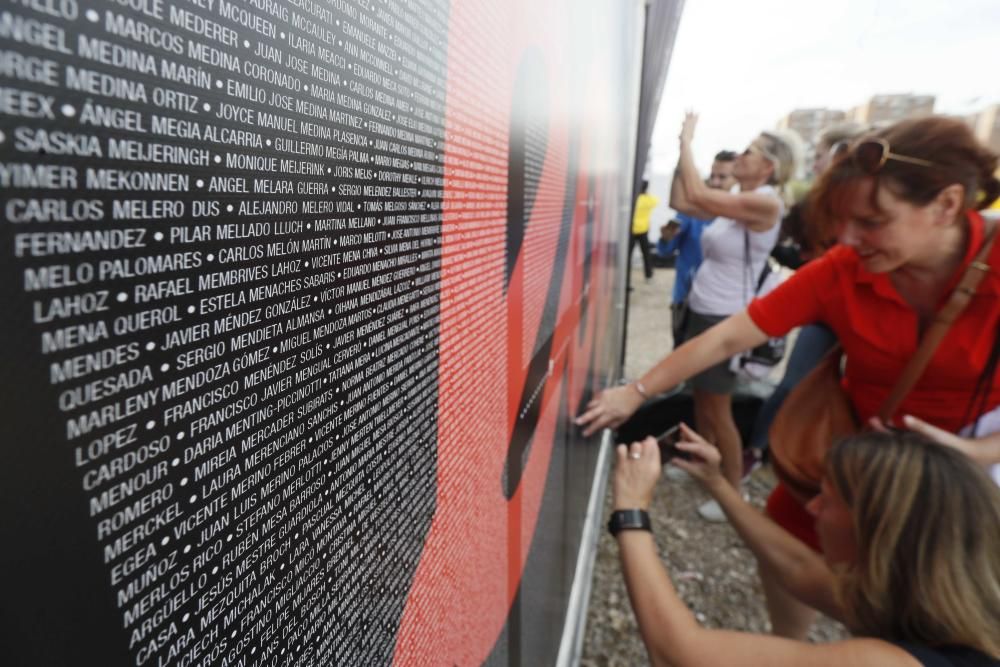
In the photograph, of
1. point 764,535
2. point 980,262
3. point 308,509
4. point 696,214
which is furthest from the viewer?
point 696,214

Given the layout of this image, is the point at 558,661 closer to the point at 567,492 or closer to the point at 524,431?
the point at 567,492

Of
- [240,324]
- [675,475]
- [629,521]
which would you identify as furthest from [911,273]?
[675,475]

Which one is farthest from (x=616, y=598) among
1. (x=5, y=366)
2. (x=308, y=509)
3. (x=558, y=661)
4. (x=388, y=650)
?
(x=5, y=366)

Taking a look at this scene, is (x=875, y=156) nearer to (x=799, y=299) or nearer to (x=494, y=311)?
(x=799, y=299)

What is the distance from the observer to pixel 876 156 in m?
1.32

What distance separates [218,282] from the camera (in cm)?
25

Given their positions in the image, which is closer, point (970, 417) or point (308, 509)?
point (308, 509)

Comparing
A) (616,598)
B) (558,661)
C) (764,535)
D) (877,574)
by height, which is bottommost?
(616,598)

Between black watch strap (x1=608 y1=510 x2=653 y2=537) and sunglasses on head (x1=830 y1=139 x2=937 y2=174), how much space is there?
3.07 ft

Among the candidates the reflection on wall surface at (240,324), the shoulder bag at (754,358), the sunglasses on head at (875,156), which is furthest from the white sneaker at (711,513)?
the reflection on wall surface at (240,324)

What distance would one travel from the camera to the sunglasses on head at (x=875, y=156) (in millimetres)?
1291

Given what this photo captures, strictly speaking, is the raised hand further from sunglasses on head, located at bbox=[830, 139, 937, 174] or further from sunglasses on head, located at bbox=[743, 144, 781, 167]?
sunglasses on head, located at bbox=[743, 144, 781, 167]

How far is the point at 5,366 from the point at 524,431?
76 centimetres

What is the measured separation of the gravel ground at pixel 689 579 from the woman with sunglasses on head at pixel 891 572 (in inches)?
40.6
